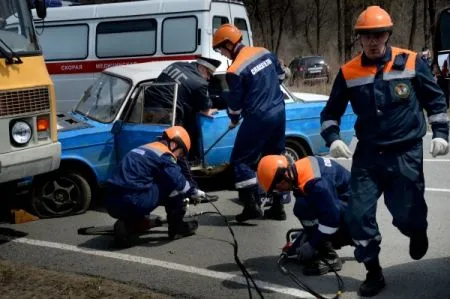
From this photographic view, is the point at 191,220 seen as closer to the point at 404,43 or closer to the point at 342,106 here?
the point at 342,106

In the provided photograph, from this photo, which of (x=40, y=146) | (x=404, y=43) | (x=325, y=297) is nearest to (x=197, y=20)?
(x=40, y=146)

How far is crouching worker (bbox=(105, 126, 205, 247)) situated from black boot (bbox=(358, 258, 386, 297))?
196 centimetres

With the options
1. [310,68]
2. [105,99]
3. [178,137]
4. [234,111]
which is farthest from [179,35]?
[310,68]

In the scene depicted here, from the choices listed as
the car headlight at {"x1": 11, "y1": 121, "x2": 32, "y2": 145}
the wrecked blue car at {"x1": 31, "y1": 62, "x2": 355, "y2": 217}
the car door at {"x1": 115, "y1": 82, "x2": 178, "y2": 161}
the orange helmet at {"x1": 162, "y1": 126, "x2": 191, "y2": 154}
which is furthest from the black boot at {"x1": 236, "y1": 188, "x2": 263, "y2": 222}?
the car headlight at {"x1": 11, "y1": 121, "x2": 32, "y2": 145}

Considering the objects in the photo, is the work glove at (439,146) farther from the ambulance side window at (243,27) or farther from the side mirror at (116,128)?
the ambulance side window at (243,27)

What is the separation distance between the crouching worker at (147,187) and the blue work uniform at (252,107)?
24.9 inches

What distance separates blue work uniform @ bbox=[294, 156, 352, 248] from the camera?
180 inches

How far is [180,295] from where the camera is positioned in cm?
462

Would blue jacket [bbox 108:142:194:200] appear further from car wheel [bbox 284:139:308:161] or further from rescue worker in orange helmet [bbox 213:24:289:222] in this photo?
car wheel [bbox 284:139:308:161]

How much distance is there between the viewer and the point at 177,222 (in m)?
5.93

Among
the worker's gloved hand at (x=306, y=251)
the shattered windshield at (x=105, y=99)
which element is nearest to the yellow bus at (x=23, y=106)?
the shattered windshield at (x=105, y=99)

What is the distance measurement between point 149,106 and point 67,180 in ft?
3.93

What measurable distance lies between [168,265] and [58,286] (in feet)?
2.98

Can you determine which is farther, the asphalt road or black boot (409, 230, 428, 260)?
the asphalt road
